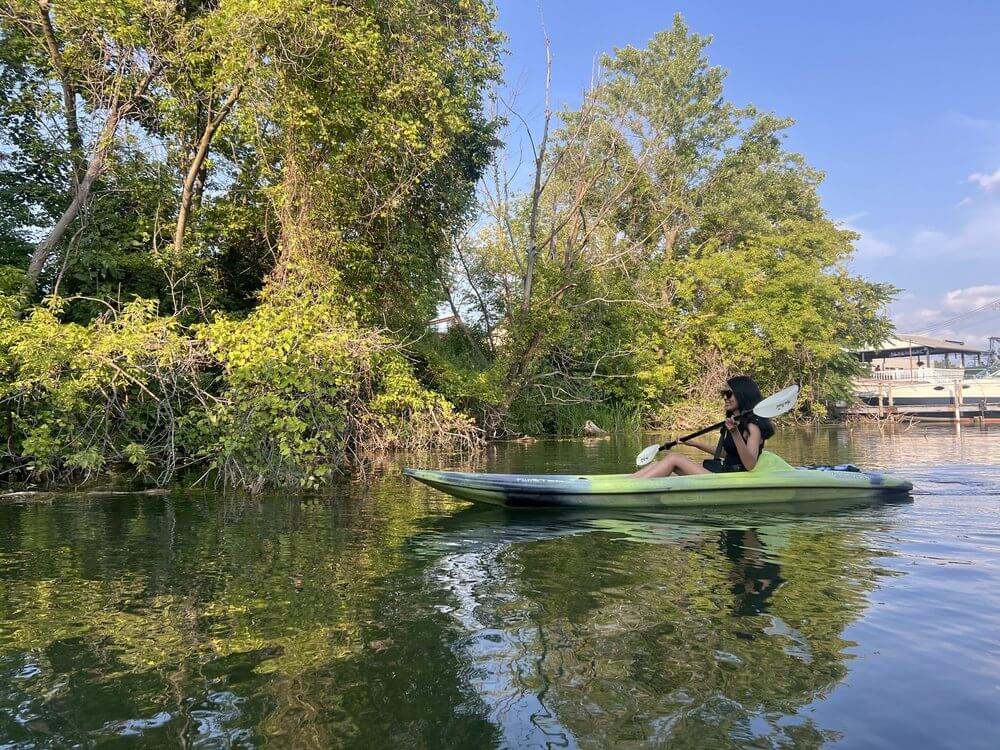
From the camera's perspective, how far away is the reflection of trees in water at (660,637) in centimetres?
246

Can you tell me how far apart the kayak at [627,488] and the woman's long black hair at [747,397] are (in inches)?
14.8

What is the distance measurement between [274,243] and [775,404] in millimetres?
8823

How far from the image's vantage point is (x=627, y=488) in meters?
6.34

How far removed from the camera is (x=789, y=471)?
678 cm

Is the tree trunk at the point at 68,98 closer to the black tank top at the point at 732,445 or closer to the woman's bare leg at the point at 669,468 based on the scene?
the woman's bare leg at the point at 669,468

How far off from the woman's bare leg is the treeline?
12.1 ft

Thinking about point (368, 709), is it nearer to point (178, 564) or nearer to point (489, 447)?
point (178, 564)

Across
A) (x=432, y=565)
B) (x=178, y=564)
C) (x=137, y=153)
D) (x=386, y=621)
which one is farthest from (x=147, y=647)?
(x=137, y=153)

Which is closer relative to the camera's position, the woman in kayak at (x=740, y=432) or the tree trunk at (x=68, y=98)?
the woman in kayak at (x=740, y=432)

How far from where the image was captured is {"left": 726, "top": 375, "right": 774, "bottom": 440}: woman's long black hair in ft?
21.4

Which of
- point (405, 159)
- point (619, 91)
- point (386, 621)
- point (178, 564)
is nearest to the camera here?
point (386, 621)

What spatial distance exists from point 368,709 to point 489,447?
11193mm

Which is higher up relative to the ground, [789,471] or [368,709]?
[789,471]

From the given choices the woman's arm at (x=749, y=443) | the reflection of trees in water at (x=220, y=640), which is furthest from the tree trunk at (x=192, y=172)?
the woman's arm at (x=749, y=443)
